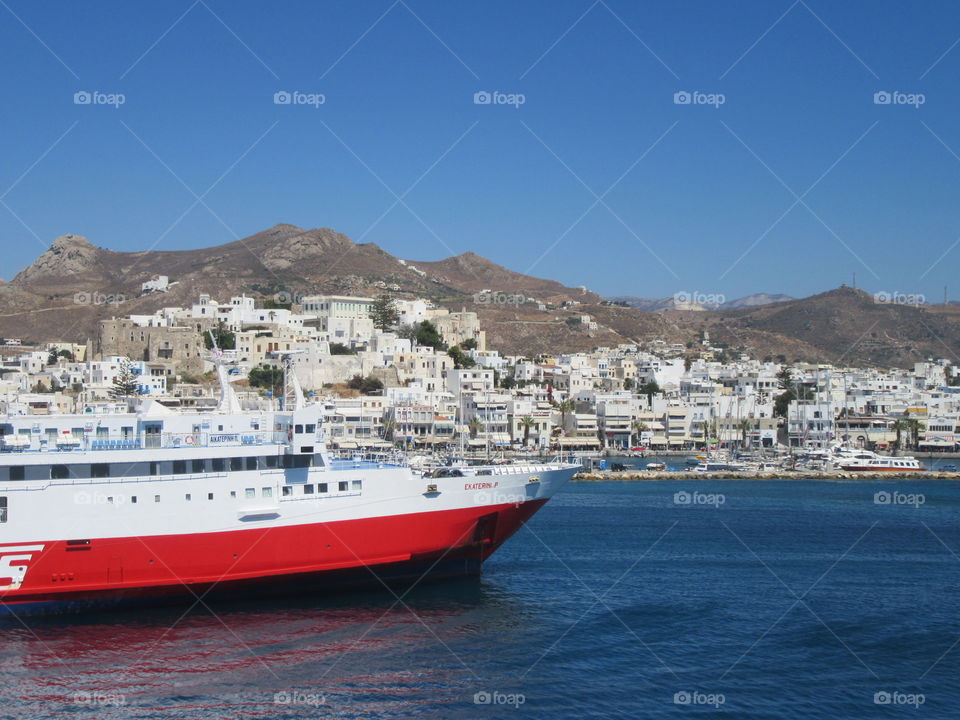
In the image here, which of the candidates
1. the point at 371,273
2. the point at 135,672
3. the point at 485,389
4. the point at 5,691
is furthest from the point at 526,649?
the point at 371,273

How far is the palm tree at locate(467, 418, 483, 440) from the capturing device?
2717 inches

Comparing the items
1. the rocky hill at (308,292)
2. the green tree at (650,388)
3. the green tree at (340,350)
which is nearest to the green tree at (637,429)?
the green tree at (650,388)

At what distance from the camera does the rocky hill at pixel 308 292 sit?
121 m

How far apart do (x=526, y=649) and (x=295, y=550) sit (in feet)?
18.1

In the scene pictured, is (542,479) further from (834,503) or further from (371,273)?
(371,273)

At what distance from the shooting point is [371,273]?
155 meters
